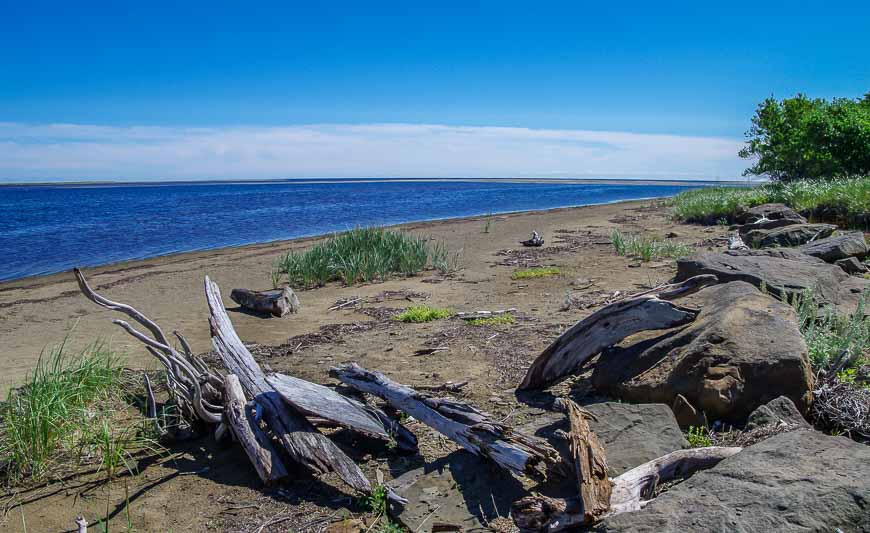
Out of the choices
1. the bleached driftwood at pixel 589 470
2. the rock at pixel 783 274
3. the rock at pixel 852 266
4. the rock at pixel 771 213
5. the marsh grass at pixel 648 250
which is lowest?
the bleached driftwood at pixel 589 470

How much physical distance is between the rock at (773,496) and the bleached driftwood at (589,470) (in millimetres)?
226

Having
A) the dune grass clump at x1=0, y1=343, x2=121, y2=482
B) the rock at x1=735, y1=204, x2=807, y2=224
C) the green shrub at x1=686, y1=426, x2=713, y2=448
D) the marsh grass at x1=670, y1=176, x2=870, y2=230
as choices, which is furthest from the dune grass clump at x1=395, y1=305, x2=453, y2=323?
the marsh grass at x1=670, y1=176, x2=870, y2=230

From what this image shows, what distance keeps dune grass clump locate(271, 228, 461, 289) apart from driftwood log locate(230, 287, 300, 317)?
171cm

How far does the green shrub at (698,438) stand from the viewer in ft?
13.1

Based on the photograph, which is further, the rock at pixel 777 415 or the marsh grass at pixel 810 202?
the marsh grass at pixel 810 202

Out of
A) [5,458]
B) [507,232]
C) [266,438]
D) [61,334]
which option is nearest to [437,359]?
[266,438]

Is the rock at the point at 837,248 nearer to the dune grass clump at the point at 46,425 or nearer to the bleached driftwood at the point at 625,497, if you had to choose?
the bleached driftwood at the point at 625,497

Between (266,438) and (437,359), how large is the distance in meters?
2.51

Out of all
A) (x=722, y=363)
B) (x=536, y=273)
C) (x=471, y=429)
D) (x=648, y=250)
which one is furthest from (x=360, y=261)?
(x=722, y=363)

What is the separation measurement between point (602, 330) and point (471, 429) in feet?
6.17

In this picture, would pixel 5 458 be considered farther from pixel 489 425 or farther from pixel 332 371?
pixel 489 425

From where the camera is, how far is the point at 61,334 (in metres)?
9.43

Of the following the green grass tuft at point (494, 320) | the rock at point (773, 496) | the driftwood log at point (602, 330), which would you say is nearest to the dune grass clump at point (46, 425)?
the driftwood log at point (602, 330)

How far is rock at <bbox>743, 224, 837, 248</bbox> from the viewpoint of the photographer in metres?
11.6
